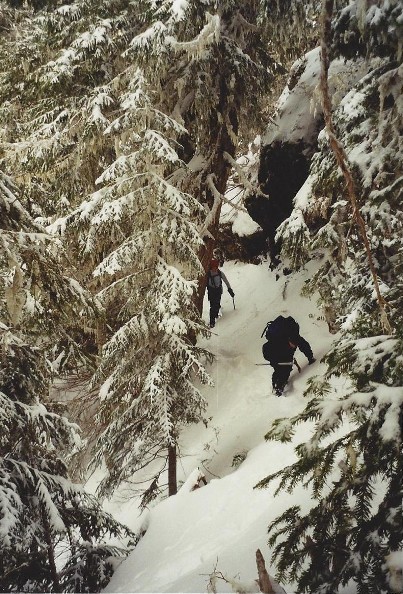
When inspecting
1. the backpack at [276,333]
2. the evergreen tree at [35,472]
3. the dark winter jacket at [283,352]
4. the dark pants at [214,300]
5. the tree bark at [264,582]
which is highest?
the dark pants at [214,300]

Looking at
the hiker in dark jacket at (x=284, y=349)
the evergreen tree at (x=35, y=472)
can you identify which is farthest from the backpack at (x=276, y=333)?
the evergreen tree at (x=35, y=472)

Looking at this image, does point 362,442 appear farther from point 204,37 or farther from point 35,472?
point 204,37

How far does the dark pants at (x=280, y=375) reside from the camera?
10469 mm

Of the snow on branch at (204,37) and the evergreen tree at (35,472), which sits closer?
the evergreen tree at (35,472)

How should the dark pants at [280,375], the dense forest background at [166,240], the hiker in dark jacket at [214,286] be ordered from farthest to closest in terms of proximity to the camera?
the hiker in dark jacket at [214,286]
the dark pants at [280,375]
the dense forest background at [166,240]

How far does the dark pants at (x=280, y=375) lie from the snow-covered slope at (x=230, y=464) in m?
0.27

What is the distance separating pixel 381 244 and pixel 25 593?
6297 mm

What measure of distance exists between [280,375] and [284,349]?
29.1 inches

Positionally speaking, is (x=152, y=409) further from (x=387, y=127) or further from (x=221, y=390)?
(x=387, y=127)

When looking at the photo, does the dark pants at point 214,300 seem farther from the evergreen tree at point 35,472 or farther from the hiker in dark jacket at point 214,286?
the evergreen tree at point 35,472

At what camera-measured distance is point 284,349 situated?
10.3 m

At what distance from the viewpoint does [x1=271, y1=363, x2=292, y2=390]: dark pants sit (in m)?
10.5

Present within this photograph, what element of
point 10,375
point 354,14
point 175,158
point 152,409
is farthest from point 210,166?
point 354,14

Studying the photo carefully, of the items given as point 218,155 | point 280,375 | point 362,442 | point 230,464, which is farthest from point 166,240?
point 362,442
